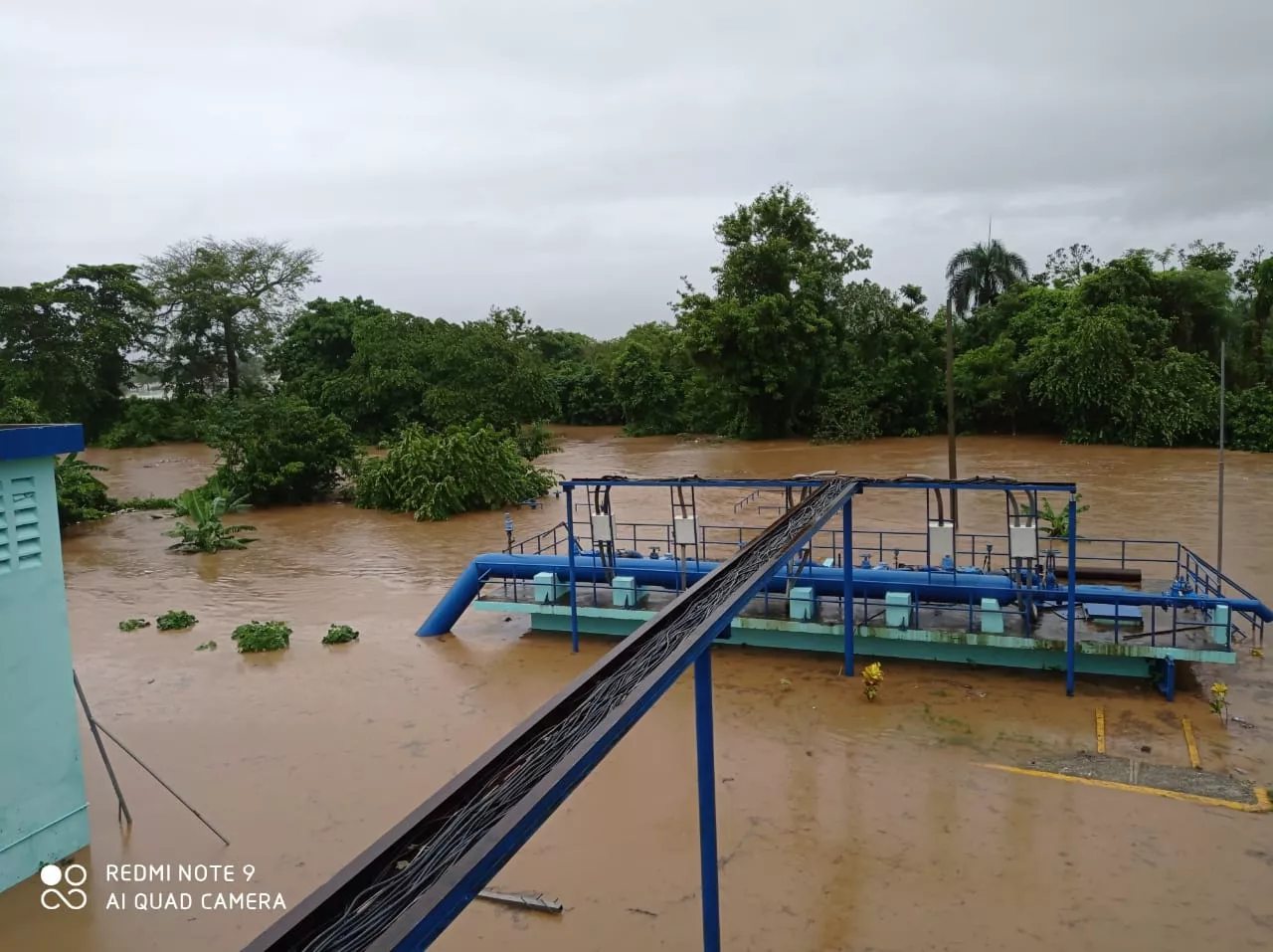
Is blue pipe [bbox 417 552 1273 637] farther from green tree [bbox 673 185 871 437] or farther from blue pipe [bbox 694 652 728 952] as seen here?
green tree [bbox 673 185 871 437]

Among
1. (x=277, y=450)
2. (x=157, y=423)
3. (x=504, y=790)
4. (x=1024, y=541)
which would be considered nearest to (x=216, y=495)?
(x=277, y=450)

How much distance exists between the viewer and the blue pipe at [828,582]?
10562 mm

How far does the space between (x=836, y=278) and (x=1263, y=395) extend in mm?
15722

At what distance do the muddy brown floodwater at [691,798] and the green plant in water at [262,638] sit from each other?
0.25 m

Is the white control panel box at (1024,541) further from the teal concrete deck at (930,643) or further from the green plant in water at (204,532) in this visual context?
the green plant in water at (204,532)

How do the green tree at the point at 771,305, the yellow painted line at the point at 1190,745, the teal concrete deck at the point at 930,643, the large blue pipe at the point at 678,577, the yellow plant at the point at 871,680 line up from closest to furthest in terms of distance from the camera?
the yellow painted line at the point at 1190,745 → the teal concrete deck at the point at 930,643 → the yellow plant at the point at 871,680 → the large blue pipe at the point at 678,577 → the green tree at the point at 771,305

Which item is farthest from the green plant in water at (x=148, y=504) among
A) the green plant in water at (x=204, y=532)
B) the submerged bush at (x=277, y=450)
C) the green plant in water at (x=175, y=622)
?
the green plant in water at (x=175, y=622)

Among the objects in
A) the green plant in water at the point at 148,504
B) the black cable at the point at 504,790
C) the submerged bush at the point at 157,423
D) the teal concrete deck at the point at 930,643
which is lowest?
the teal concrete deck at the point at 930,643

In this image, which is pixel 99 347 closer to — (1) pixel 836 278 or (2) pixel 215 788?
(1) pixel 836 278

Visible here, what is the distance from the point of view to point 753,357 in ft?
119

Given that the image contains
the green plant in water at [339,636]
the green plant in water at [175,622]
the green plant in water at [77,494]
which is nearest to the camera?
the green plant in water at [339,636]

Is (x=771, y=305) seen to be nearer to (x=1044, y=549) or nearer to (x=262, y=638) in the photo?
(x=1044, y=549)

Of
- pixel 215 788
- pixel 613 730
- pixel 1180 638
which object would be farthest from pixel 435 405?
pixel 613 730

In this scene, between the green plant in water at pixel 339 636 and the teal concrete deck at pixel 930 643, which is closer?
the teal concrete deck at pixel 930 643
